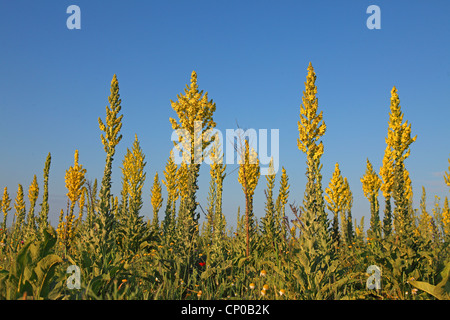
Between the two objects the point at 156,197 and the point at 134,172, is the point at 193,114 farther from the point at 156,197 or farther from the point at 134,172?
the point at 156,197

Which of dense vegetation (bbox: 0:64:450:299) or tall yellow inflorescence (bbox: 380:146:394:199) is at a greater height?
tall yellow inflorescence (bbox: 380:146:394:199)

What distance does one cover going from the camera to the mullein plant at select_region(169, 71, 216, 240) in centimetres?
729

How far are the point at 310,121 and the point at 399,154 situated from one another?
13.5ft

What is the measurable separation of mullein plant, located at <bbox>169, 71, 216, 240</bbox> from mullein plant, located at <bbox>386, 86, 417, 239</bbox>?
16.2 ft

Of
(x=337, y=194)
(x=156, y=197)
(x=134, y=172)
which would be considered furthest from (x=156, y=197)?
(x=337, y=194)

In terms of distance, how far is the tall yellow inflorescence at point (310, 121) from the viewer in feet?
22.9

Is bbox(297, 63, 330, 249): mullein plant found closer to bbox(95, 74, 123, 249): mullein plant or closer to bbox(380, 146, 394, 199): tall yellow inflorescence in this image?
bbox(95, 74, 123, 249): mullein plant

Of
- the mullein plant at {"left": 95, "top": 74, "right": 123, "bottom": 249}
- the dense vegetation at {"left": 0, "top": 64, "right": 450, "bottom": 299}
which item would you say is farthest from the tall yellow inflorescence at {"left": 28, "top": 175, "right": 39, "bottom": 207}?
the mullein plant at {"left": 95, "top": 74, "right": 123, "bottom": 249}

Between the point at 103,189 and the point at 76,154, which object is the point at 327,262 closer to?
the point at 103,189

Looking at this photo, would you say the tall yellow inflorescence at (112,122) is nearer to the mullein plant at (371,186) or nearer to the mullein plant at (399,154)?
the mullein plant at (399,154)

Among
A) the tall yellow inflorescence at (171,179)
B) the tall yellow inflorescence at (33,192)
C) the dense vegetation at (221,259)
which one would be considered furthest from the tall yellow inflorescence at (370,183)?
the tall yellow inflorescence at (33,192)

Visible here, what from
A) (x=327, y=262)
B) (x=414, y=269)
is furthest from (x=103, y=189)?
(x=414, y=269)

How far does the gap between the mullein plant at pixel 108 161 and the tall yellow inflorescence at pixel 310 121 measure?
4.33m
